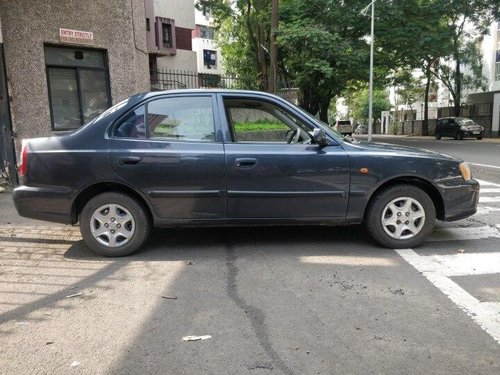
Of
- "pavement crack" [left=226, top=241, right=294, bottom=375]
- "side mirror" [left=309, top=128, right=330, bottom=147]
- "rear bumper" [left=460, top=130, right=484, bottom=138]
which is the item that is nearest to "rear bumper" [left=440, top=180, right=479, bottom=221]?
"side mirror" [left=309, top=128, right=330, bottom=147]

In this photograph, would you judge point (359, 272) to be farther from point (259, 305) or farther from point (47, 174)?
point (47, 174)

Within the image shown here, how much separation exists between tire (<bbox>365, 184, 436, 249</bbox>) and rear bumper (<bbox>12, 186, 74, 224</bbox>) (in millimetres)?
3288

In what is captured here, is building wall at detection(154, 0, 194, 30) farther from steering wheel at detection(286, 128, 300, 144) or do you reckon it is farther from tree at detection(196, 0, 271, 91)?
steering wheel at detection(286, 128, 300, 144)

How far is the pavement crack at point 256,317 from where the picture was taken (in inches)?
116

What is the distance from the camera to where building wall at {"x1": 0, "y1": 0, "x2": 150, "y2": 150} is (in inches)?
390

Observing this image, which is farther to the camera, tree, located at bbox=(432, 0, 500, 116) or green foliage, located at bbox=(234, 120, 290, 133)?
tree, located at bbox=(432, 0, 500, 116)

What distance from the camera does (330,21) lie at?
75.0 feet

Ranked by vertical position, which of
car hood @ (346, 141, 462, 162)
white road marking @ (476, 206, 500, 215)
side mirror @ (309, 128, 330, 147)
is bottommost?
white road marking @ (476, 206, 500, 215)

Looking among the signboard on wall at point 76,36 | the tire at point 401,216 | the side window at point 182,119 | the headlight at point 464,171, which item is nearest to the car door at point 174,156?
the side window at point 182,119

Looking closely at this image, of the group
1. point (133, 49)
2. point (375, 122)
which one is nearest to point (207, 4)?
point (133, 49)

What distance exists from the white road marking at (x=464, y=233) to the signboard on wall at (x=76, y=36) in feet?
29.2

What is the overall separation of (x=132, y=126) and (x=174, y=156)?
597mm

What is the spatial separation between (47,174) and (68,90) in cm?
676

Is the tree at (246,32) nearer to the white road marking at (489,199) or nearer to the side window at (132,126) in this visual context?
the white road marking at (489,199)
